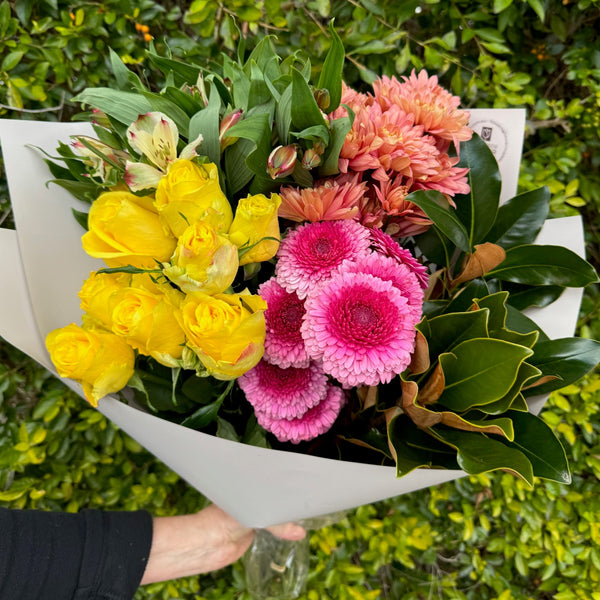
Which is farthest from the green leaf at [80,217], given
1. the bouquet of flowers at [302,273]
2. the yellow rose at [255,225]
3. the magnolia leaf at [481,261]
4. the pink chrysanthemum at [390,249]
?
the magnolia leaf at [481,261]

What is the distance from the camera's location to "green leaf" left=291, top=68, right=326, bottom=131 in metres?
0.44

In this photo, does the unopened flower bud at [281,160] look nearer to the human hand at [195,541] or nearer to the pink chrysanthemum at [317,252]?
the pink chrysanthemum at [317,252]

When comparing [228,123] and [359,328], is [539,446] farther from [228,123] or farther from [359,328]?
[228,123]

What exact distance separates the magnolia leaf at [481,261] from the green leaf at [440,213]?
2 centimetres

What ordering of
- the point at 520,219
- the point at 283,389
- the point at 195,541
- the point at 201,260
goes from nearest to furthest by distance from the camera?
the point at 201,260 → the point at 283,389 → the point at 520,219 → the point at 195,541

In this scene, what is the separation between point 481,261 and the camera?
563mm

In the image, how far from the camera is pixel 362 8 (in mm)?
826

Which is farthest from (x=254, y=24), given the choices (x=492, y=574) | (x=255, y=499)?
(x=492, y=574)

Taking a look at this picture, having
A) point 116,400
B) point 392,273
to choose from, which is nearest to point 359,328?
point 392,273

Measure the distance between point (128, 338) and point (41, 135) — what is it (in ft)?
1.03

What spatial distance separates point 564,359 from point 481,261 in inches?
5.2

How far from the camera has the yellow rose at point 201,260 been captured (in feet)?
1.35

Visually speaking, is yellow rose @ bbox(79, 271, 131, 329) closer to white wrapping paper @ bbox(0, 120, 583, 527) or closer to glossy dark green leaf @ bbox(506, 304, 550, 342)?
white wrapping paper @ bbox(0, 120, 583, 527)

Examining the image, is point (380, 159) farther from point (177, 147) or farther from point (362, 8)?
point (362, 8)
